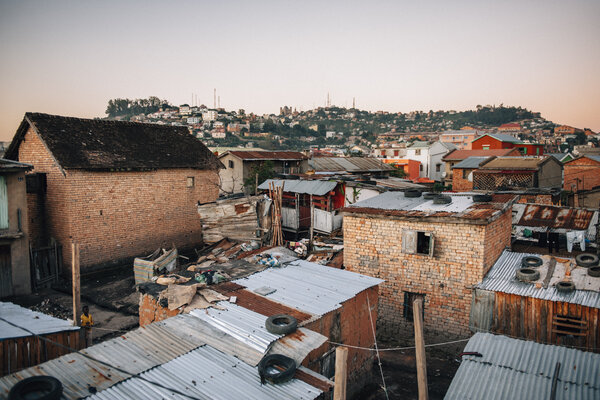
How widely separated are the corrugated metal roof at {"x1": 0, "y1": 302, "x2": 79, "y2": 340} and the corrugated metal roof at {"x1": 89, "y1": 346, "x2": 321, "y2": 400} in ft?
10.00

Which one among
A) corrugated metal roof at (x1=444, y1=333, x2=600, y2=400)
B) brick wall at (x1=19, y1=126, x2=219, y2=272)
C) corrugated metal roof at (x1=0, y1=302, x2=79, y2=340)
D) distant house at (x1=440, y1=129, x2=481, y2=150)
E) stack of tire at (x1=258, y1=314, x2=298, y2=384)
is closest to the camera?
stack of tire at (x1=258, y1=314, x2=298, y2=384)

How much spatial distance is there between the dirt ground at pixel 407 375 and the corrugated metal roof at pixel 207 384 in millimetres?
4262

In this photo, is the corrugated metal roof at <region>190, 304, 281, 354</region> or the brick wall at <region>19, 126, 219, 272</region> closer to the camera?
the corrugated metal roof at <region>190, 304, 281, 354</region>

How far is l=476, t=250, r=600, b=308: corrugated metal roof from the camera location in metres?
8.77

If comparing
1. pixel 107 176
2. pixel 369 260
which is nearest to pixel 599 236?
pixel 369 260

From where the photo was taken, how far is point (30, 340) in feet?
21.8

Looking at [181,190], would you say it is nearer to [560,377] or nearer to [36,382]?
[36,382]

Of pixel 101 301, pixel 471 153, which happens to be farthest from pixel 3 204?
pixel 471 153

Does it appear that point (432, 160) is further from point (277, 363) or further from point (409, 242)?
point (277, 363)

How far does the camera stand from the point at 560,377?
632 cm

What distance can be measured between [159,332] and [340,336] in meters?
3.78

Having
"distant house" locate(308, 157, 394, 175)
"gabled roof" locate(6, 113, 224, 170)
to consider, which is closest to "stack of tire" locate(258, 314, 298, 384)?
"gabled roof" locate(6, 113, 224, 170)

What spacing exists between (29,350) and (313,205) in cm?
1278

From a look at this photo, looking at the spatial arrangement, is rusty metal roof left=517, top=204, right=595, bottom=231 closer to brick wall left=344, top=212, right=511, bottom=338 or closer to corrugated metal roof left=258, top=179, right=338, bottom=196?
brick wall left=344, top=212, right=511, bottom=338
